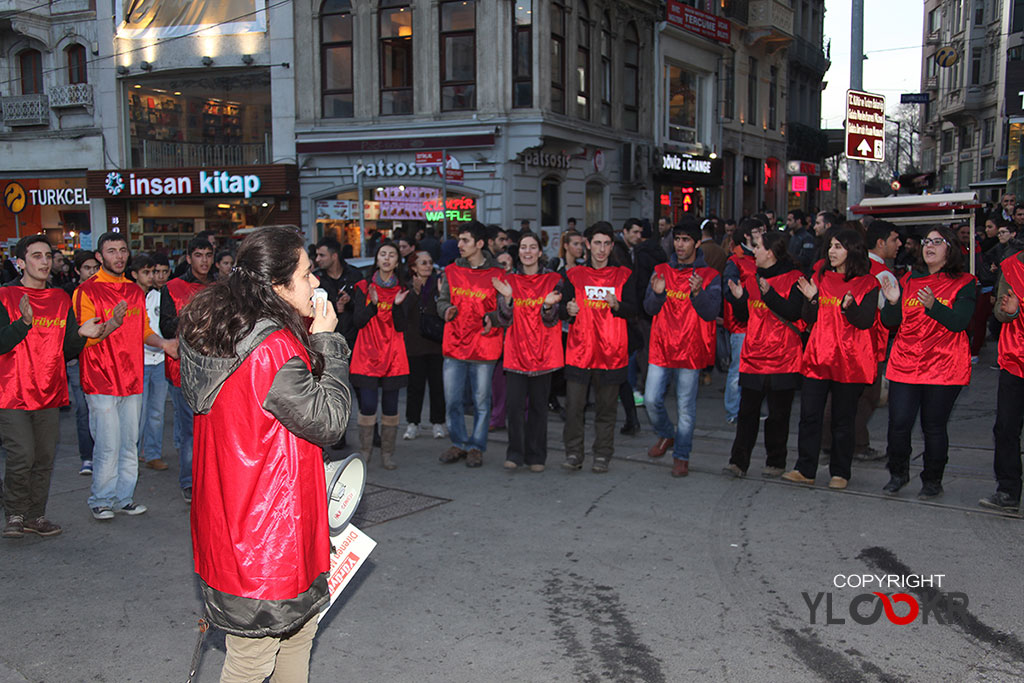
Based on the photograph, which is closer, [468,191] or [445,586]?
[445,586]

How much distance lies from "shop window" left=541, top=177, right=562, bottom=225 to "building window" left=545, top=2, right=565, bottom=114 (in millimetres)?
1794

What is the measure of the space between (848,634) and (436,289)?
5116 millimetres

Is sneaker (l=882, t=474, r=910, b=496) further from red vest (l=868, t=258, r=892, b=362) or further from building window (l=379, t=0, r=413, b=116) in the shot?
building window (l=379, t=0, r=413, b=116)

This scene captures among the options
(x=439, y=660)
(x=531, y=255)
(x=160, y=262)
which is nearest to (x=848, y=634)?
(x=439, y=660)

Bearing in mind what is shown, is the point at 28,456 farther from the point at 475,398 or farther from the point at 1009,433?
the point at 1009,433

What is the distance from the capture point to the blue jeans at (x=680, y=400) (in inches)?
288

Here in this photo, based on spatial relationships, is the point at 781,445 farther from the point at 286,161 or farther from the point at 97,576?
the point at 286,161

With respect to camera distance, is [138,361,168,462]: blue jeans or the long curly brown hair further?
[138,361,168,462]: blue jeans

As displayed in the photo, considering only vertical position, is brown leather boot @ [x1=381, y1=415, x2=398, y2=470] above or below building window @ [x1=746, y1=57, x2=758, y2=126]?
below

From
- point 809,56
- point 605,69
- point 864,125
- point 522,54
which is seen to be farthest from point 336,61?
point 809,56

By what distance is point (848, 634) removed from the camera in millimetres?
4348

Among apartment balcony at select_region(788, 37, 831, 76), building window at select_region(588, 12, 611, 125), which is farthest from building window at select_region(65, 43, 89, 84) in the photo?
apartment balcony at select_region(788, 37, 831, 76)

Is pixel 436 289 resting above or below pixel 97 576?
above

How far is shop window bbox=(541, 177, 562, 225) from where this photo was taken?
75.3 feet
